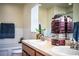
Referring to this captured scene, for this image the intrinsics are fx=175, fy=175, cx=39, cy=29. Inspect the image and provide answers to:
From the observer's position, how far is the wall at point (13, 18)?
6.53 ft

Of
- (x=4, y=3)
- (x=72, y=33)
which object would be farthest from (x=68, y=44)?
(x=4, y=3)

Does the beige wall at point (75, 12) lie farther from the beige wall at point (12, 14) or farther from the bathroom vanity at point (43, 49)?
the beige wall at point (12, 14)

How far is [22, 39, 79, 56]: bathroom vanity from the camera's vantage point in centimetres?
190

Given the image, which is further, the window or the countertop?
the window

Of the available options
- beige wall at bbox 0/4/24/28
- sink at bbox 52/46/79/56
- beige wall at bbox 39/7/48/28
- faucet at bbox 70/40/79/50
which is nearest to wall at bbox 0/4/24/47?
beige wall at bbox 0/4/24/28

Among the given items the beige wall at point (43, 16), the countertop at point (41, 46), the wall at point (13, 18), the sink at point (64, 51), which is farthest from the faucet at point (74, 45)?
the wall at point (13, 18)

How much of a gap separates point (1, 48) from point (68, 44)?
77cm

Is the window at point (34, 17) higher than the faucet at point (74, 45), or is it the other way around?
the window at point (34, 17)

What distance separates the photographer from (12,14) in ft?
6.58

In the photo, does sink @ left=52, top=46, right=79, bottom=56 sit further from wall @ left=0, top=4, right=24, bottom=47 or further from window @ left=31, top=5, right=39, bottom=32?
wall @ left=0, top=4, right=24, bottom=47

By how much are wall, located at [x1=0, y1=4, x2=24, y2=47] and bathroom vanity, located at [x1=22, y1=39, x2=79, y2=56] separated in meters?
0.12

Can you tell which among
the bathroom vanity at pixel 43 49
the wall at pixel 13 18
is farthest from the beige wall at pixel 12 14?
the bathroom vanity at pixel 43 49

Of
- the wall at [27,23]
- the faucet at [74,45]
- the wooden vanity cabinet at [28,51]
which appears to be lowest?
the wooden vanity cabinet at [28,51]

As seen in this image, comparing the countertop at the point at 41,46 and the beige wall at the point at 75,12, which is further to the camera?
the beige wall at the point at 75,12
